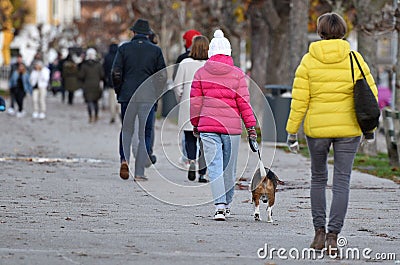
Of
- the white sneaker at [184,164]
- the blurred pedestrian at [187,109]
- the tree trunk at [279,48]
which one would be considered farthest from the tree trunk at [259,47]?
the blurred pedestrian at [187,109]

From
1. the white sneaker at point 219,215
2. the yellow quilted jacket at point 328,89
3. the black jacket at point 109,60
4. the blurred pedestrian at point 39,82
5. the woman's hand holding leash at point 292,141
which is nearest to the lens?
the yellow quilted jacket at point 328,89

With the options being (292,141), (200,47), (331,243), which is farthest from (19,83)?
(331,243)

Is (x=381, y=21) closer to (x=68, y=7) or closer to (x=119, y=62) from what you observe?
(x=119, y=62)

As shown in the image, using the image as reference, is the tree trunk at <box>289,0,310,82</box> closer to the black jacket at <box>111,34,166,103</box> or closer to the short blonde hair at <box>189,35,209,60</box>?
the black jacket at <box>111,34,166,103</box>

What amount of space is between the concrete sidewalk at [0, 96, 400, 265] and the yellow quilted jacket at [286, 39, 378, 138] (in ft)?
3.24

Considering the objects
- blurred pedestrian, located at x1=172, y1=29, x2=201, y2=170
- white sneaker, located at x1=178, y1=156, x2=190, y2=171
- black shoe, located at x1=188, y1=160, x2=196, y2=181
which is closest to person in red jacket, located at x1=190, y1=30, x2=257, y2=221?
black shoe, located at x1=188, y1=160, x2=196, y2=181

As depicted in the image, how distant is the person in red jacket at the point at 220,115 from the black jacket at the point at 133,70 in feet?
11.5

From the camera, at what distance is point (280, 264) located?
7.63 meters

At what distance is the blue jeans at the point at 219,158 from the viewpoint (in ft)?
33.2

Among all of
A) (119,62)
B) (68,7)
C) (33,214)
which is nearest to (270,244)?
(33,214)

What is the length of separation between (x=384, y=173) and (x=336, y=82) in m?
8.07

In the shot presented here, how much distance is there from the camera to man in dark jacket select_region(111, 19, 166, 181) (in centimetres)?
1370

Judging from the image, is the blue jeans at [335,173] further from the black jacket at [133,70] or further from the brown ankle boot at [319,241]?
the black jacket at [133,70]

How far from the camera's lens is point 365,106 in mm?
7977
